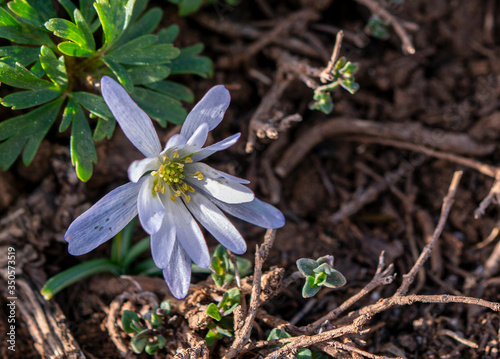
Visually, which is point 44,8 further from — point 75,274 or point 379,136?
point 379,136

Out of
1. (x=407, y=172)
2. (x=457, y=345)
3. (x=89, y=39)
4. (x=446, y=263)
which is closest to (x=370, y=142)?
(x=407, y=172)

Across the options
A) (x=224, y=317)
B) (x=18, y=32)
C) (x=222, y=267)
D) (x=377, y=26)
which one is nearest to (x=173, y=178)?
(x=222, y=267)

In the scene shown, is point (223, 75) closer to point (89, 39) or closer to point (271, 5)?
point (271, 5)

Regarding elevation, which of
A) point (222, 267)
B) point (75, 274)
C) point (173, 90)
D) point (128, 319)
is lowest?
point (128, 319)

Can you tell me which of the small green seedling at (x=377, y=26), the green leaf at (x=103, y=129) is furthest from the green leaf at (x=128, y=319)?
the small green seedling at (x=377, y=26)

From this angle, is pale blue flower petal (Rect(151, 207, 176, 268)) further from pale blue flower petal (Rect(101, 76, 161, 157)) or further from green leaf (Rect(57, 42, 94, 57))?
green leaf (Rect(57, 42, 94, 57))

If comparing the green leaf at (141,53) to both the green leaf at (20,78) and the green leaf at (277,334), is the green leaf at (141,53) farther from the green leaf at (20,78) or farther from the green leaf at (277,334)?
the green leaf at (277,334)
